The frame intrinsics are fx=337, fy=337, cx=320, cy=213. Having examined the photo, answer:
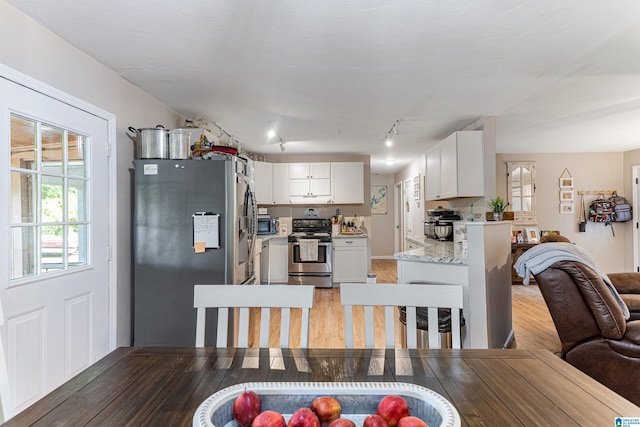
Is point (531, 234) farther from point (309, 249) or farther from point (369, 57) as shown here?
point (369, 57)

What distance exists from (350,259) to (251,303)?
4.10m

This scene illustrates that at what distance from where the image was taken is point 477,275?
2.45m

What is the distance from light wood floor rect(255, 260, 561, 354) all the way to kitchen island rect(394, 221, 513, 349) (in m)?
0.63

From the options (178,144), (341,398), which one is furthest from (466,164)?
(341,398)

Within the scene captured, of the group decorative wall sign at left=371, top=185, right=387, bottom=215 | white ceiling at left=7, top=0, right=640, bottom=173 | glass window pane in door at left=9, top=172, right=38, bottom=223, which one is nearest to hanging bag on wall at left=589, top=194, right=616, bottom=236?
white ceiling at left=7, top=0, right=640, bottom=173

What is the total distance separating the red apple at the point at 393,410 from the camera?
0.68 metres

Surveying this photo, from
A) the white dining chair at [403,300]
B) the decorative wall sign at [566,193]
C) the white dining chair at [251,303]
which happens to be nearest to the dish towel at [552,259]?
the white dining chair at [403,300]

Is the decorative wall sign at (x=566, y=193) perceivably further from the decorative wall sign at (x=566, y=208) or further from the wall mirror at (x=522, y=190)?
the wall mirror at (x=522, y=190)

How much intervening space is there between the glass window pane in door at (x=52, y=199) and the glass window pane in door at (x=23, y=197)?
0.21ft

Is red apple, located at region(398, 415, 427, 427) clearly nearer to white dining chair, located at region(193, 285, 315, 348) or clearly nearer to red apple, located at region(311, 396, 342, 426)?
red apple, located at region(311, 396, 342, 426)

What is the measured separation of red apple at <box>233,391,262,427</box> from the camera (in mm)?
729

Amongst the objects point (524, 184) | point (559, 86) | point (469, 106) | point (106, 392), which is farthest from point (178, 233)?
point (524, 184)

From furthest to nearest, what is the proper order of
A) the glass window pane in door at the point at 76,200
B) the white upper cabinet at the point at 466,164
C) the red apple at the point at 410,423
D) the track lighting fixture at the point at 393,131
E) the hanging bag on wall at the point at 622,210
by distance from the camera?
the hanging bag on wall at the point at 622,210 → the track lighting fixture at the point at 393,131 → the white upper cabinet at the point at 466,164 → the glass window pane in door at the point at 76,200 → the red apple at the point at 410,423

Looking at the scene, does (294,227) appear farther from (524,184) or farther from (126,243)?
(524,184)
